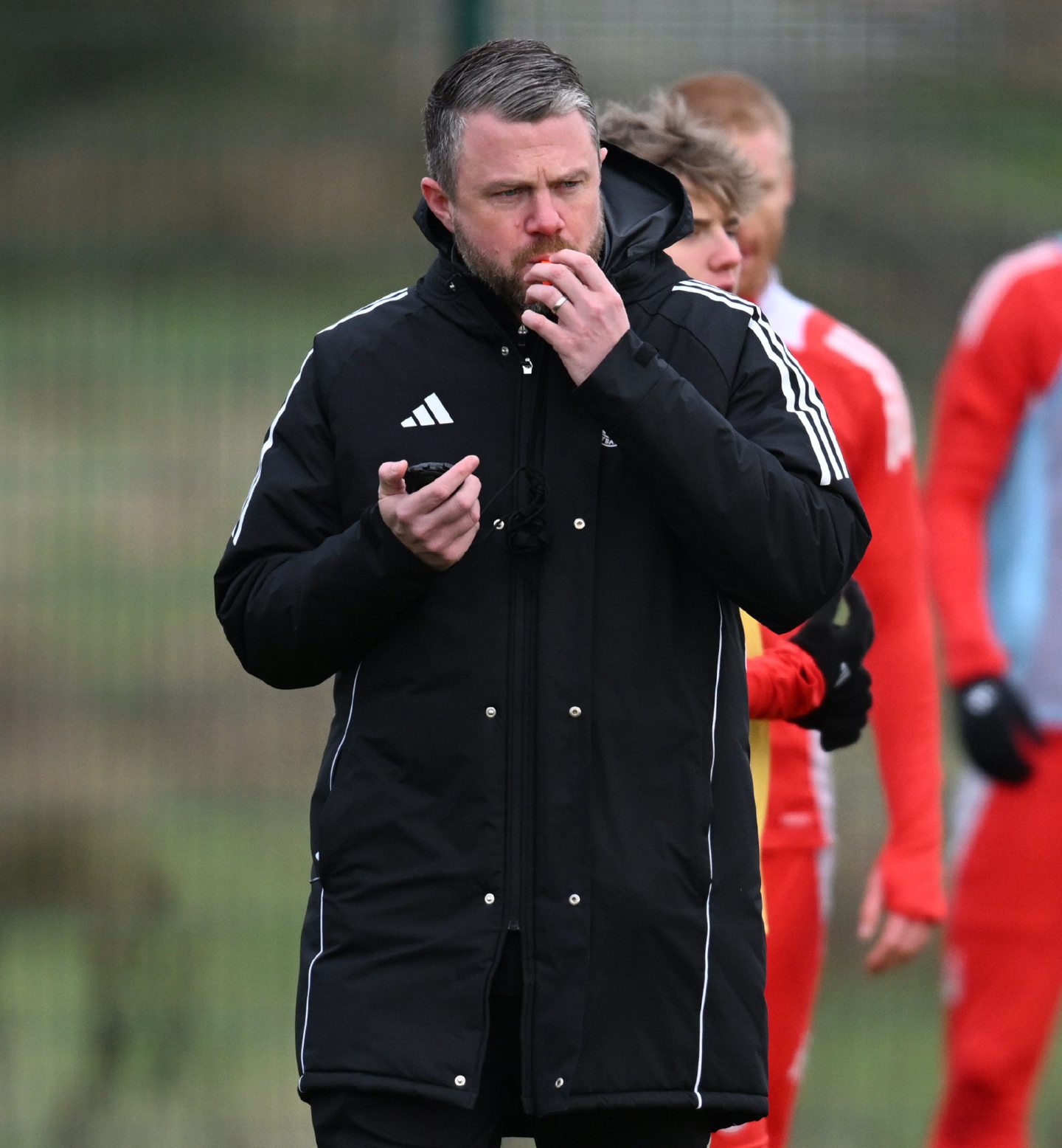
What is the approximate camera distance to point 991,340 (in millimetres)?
4664

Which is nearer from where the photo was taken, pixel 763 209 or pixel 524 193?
pixel 524 193

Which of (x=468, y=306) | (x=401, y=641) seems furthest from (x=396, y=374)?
(x=401, y=641)

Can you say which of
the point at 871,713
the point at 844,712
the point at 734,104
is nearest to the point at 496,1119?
the point at 844,712

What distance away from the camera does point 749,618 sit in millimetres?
3348

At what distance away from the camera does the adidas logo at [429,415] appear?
2.70 metres

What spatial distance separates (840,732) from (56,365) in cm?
242

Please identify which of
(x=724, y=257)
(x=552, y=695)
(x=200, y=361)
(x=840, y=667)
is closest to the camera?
(x=552, y=695)

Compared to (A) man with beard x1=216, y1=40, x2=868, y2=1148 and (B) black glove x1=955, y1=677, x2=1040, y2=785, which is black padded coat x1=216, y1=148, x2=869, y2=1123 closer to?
(A) man with beard x1=216, y1=40, x2=868, y2=1148

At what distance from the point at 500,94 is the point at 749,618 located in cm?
99

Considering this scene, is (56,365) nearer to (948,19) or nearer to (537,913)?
(948,19)

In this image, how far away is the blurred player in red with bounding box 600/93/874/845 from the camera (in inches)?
124

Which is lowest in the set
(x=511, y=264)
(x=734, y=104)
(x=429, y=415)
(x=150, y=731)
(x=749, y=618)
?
(x=150, y=731)

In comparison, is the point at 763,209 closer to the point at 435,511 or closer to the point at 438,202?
the point at 438,202

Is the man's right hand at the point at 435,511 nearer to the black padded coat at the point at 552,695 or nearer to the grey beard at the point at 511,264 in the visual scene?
the black padded coat at the point at 552,695
